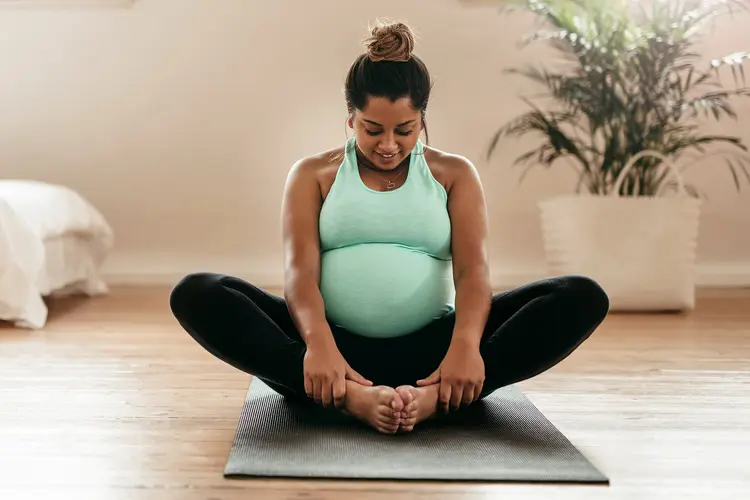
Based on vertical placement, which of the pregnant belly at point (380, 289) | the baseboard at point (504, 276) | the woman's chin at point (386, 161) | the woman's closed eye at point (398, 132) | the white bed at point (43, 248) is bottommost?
the baseboard at point (504, 276)

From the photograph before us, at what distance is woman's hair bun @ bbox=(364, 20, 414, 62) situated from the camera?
4.87 feet

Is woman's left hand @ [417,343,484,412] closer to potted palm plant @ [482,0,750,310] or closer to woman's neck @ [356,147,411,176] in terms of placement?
woman's neck @ [356,147,411,176]

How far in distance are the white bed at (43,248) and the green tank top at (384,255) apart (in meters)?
1.22

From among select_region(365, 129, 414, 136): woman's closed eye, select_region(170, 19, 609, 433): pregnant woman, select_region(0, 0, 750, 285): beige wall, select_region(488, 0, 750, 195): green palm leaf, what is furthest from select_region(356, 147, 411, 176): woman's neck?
select_region(0, 0, 750, 285): beige wall

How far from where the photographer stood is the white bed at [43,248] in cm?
243

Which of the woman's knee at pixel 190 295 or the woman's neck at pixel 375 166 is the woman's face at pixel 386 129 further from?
the woman's knee at pixel 190 295

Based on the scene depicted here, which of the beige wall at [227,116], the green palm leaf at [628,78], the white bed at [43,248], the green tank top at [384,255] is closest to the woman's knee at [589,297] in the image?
the green tank top at [384,255]

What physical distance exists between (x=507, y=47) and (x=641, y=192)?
80cm

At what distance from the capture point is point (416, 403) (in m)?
1.34

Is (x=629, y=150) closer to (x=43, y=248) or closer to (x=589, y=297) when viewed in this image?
(x=589, y=297)

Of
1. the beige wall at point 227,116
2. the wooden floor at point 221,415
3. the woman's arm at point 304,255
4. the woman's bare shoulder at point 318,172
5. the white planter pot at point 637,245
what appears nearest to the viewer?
the wooden floor at point 221,415

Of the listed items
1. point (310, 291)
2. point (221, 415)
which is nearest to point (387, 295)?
point (310, 291)

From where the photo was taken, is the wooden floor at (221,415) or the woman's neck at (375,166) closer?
the wooden floor at (221,415)

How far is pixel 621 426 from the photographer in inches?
58.6
